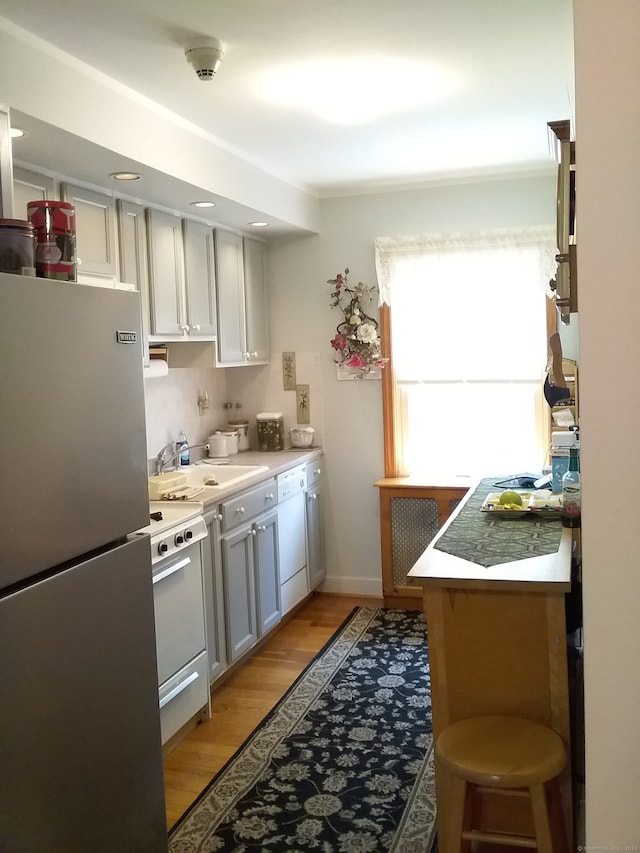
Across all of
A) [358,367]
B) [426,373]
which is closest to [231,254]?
[358,367]

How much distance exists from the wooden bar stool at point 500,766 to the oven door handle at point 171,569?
116cm

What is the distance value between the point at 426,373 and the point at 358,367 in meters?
0.41

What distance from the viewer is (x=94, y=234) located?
9.78 feet

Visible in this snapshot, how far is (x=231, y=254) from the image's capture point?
4.27 metres

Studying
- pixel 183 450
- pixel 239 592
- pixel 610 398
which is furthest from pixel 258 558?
pixel 610 398

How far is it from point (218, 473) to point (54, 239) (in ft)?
7.55

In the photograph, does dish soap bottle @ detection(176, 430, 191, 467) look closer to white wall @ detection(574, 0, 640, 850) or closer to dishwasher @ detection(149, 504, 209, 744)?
dishwasher @ detection(149, 504, 209, 744)

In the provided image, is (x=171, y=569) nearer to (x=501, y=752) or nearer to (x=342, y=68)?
(x=501, y=752)

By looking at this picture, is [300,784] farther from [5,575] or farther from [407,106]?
[407,106]

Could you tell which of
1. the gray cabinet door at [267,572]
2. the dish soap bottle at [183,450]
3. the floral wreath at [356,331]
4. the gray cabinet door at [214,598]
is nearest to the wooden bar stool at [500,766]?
the gray cabinet door at [214,598]

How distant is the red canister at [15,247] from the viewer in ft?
5.36

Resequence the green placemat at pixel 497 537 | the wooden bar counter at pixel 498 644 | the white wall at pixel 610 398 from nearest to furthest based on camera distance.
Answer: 1. the white wall at pixel 610 398
2. the wooden bar counter at pixel 498 644
3. the green placemat at pixel 497 537

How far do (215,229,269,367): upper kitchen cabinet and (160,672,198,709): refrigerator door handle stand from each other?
1.71m

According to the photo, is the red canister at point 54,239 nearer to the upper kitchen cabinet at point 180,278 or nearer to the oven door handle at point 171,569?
the oven door handle at point 171,569
